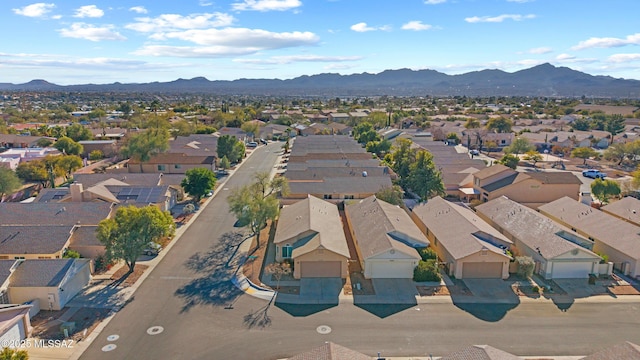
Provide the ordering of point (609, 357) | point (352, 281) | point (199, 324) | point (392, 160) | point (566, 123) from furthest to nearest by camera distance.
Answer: point (566, 123), point (392, 160), point (352, 281), point (199, 324), point (609, 357)

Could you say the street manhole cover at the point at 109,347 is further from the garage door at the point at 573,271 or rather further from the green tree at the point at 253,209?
the garage door at the point at 573,271

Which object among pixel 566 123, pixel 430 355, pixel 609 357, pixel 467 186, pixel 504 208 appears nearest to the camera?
pixel 609 357

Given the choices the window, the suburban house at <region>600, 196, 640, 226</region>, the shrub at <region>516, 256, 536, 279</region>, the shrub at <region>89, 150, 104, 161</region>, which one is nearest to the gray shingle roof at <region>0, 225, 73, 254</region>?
the window

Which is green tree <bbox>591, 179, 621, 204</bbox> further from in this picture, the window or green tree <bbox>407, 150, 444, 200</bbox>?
the window

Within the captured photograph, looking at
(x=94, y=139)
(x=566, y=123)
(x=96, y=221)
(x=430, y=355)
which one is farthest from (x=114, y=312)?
(x=566, y=123)

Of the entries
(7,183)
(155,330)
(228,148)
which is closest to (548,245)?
(155,330)

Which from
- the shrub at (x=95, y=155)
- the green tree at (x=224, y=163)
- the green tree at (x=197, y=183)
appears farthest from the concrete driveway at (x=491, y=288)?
the shrub at (x=95, y=155)

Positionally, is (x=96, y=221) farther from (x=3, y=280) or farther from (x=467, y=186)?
(x=467, y=186)
